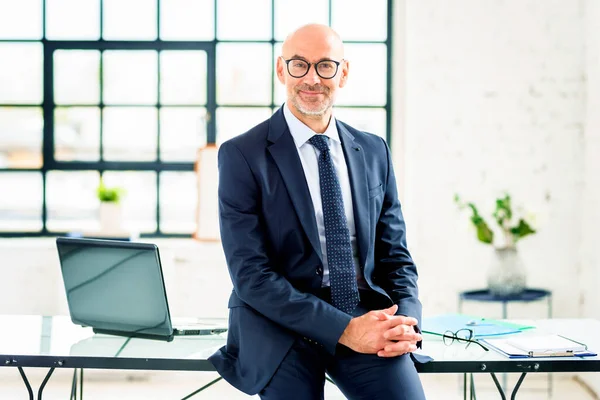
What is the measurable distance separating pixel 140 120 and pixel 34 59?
2.61ft

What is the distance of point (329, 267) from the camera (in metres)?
2.38

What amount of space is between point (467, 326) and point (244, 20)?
9.96ft

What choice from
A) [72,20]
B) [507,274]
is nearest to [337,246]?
[507,274]

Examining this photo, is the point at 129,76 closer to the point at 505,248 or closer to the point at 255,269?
the point at 505,248

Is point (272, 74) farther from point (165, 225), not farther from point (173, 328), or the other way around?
point (173, 328)

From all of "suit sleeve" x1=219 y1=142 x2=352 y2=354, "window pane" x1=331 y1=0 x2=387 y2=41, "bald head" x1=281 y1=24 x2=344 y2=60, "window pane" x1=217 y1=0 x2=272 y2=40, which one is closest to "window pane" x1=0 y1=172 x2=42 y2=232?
"window pane" x1=217 y1=0 x2=272 y2=40

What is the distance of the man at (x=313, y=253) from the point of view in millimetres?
2229

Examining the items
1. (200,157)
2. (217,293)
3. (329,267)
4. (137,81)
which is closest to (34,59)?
(137,81)

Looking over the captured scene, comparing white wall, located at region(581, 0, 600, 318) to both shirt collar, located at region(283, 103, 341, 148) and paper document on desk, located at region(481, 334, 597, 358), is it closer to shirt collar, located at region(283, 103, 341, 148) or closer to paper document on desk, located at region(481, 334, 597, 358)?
paper document on desk, located at region(481, 334, 597, 358)

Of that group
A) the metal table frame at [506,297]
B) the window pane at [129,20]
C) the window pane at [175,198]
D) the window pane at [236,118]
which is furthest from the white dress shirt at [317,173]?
the window pane at [129,20]

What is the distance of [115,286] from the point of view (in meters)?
2.48

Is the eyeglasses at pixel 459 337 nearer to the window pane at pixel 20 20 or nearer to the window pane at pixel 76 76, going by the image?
the window pane at pixel 76 76

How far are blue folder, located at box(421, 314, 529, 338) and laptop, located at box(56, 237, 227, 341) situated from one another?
0.80 meters

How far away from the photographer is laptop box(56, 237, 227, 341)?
2418mm
